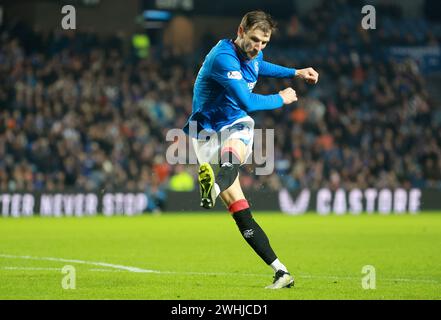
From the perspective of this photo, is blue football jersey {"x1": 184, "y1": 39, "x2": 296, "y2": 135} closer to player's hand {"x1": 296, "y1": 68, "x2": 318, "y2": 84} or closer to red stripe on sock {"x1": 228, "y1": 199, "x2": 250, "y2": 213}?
player's hand {"x1": 296, "y1": 68, "x2": 318, "y2": 84}

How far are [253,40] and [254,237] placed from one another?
1.75 m

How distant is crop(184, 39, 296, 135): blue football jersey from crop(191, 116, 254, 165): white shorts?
0.17 feet

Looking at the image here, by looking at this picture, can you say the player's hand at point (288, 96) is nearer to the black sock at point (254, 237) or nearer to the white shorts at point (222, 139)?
the white shorts at point (222, 139)

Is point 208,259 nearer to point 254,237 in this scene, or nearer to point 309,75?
point 254,237

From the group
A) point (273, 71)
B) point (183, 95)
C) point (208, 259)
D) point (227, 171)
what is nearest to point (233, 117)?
point (227, 171)

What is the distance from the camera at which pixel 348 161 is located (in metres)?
29.2

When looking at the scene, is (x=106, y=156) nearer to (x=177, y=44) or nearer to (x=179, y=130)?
(x=179, y=130)

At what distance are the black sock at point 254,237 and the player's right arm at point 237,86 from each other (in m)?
0.95

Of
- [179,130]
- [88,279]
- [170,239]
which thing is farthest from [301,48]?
[88,279]

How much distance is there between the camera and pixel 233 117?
31.0ft

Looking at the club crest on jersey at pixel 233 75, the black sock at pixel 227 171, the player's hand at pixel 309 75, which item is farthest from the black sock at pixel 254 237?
the player's hand at pixel 309 75

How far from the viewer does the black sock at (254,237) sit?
354 inches

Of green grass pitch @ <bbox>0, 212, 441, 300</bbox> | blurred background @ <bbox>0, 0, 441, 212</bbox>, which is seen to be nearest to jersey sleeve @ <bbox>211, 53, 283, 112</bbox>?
green grass pitch @ <bbox>0, 212, 441, 300</bbox>
